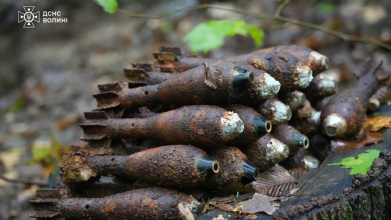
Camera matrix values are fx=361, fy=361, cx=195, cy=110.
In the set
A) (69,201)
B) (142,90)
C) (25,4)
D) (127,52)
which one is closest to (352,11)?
(127,52)

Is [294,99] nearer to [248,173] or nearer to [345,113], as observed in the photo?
[345,113]

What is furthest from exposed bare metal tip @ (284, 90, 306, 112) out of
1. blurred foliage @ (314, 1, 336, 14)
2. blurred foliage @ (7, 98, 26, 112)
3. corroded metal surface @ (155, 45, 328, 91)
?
blurred foliage @ (7, 98, 26, 112)

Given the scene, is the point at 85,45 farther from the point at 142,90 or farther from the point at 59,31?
the point at 142,90

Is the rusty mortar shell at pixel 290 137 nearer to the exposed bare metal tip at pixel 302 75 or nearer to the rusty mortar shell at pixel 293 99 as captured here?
the rusty mortar shell at pixel 293 99

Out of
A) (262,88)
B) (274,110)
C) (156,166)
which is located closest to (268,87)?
(262,88)

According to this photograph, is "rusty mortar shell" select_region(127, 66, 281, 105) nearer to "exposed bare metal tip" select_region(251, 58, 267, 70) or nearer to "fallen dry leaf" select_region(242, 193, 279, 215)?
"exposed bare metal tip" select_region(251, 58, 267, 70)

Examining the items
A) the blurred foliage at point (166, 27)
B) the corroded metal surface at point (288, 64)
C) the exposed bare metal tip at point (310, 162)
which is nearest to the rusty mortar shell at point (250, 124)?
the corroded metal surface at point (288, 64)
